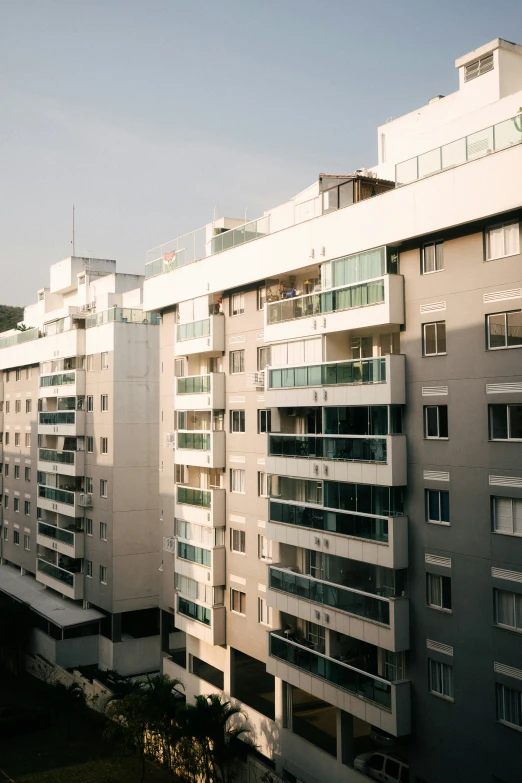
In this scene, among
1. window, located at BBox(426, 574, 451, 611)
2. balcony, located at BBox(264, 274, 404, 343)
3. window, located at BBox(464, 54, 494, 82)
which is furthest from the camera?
window, located at BBox(464, 54, 494, 82)

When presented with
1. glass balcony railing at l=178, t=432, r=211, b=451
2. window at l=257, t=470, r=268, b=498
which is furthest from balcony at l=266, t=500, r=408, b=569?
glass balcony railing at l=178, t=432, r=211, b=451

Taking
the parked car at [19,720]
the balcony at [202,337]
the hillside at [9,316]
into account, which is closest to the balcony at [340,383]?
the balcony at [202,337]

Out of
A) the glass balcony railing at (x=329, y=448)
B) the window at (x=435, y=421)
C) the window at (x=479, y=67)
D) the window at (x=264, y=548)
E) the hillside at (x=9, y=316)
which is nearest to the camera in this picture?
the window at (x=435, y=421)

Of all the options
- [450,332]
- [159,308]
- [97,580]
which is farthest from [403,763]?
[97,580]

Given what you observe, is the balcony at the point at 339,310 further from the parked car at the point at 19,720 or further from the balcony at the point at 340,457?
the parked car at the point at 19,720

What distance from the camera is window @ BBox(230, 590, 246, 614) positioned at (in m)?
33.2

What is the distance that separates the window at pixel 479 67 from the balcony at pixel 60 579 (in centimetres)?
3749

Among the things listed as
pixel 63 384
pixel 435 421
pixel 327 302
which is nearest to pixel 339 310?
pixel 327 302

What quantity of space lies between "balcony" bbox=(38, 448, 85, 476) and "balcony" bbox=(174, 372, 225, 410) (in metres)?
15.6

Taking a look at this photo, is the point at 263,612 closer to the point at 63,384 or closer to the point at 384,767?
the point at 384,767

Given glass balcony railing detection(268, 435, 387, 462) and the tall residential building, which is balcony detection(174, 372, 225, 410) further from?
glass balcony railing detection(268, 435, 387, 462)

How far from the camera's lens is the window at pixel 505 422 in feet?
68.6

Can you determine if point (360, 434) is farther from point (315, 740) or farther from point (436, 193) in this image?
point (315, 740)

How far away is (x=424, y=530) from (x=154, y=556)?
86.9ft
